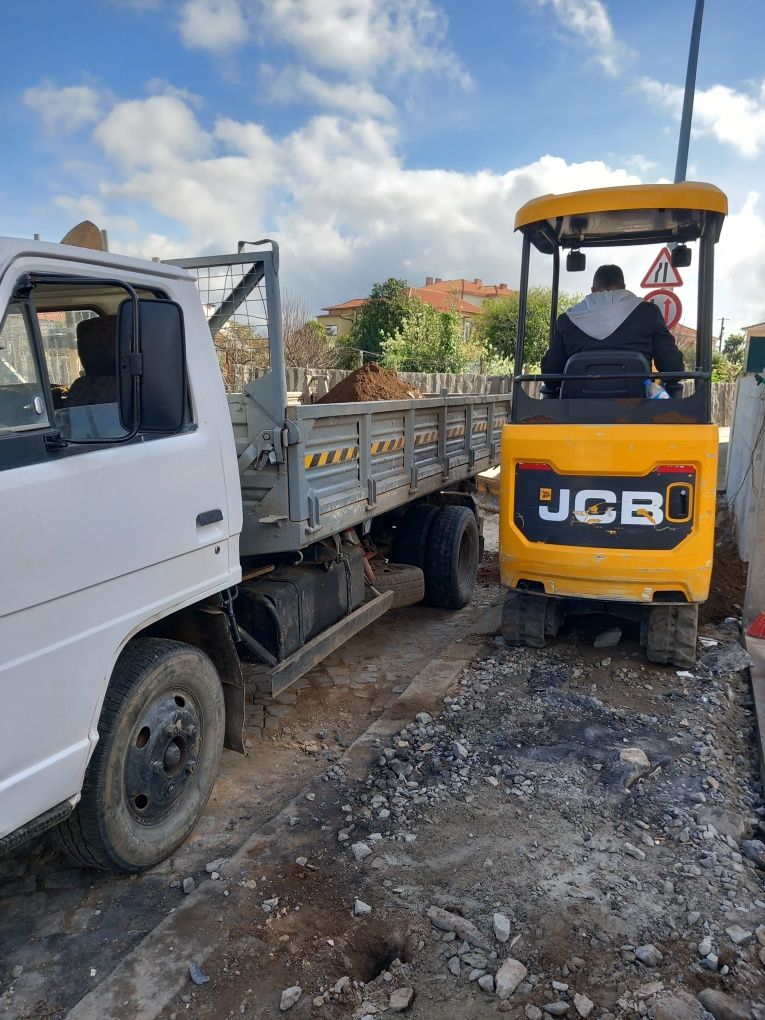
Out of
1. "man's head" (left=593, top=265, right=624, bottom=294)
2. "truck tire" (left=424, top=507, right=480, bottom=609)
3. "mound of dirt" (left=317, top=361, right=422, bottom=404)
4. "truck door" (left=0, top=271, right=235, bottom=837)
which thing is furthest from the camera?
"truck tire" (left=424, top=507, right=480, bottom=609)

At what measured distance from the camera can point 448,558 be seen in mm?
6348

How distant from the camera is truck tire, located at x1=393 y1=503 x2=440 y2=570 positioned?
6.38 metres

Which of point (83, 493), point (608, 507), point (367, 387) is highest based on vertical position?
point (367, 387)

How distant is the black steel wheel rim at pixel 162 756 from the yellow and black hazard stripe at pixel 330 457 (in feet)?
4.57

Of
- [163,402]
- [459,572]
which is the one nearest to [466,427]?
Answer: [459,572]

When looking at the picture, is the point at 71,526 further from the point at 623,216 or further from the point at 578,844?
the point at 623,216

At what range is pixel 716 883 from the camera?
291 cm

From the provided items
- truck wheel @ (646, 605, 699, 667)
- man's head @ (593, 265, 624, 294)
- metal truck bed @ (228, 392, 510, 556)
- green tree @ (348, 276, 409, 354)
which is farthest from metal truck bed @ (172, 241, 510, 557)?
green tree @ (348, 276, 409, 354)

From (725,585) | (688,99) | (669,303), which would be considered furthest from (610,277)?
(688,99)

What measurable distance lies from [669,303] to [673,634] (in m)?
3.60

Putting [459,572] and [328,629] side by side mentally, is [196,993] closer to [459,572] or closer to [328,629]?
[328,629]

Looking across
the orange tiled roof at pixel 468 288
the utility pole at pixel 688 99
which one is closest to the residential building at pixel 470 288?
the orange tiled roof at pixel 468 288

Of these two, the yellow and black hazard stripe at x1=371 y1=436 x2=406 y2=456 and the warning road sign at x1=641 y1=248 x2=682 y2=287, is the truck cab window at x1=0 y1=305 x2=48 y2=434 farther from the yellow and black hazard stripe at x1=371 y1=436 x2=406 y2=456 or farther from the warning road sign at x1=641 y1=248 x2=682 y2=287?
the warning road sign at x1=641 y1=248 x2=682 y2=287

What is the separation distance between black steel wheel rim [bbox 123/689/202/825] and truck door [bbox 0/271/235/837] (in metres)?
0.34
